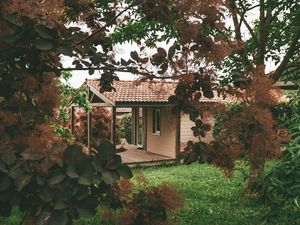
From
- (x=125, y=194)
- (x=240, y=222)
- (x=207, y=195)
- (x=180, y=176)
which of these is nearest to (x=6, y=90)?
(x=125, y=194)

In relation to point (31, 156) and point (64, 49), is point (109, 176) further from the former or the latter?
point (64, 49)

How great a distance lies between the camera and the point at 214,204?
8.80 meters

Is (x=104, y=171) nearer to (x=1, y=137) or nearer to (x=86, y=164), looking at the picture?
(x=86, y=164)

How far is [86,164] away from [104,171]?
0.47 feet

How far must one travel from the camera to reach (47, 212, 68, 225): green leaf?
1.82 meters

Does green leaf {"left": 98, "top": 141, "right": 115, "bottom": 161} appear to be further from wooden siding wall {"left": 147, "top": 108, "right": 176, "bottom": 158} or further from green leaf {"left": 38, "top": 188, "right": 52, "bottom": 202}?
wooden siding wall {"left": 147, "top": 108, "right": 176, "bottom": 158}

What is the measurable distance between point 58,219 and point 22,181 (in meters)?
0.22

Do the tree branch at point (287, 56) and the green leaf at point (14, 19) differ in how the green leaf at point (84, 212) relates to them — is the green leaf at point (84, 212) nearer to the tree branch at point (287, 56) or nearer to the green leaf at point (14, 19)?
the green leaf at point (14, 19)

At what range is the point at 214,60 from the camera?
2.76 m

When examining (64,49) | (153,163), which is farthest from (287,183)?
(153,163)

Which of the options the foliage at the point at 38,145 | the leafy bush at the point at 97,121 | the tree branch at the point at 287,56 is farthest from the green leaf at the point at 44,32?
the leafy bush at the point at 97,121

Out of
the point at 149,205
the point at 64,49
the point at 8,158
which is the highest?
the point at 64,49

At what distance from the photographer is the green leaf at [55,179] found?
74.3 inches

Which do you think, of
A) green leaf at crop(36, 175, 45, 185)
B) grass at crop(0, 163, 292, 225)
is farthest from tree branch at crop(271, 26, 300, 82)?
green leaf at crop(36, 175, 45, 185)
